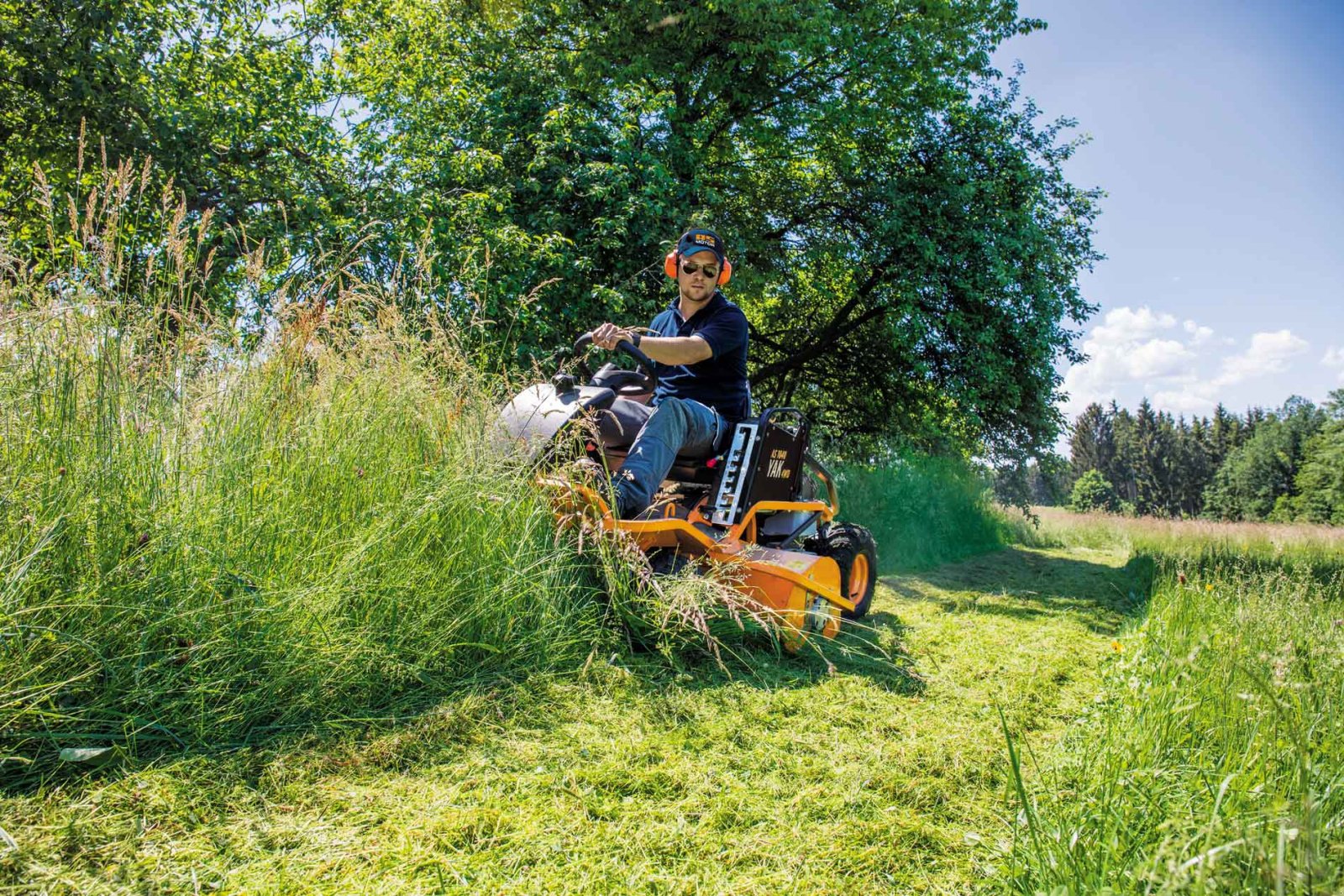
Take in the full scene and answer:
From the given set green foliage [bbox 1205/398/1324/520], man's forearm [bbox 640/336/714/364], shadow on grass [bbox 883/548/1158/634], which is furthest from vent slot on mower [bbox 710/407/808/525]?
green foliage [bbox 1205/398/1324/520]

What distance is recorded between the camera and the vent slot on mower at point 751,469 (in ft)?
12.1

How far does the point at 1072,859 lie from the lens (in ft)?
4.93

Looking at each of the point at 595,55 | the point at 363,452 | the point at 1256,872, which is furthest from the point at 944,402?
the point at 1256,872

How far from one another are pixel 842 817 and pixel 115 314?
8.58ft

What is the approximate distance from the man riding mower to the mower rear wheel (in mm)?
45

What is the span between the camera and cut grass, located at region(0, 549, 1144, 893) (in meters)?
1.61

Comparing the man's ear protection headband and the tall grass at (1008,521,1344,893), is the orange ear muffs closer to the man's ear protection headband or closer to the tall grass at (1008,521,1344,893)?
the man's ear protection headband

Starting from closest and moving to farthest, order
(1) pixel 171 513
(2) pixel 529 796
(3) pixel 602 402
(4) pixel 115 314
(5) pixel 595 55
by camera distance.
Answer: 1. (2) pixel 529 796
2. (1) pixel 171 513
3. (4) pixel 115 314
4. (3) pixel 602 402
5. (5) pixel 595 55

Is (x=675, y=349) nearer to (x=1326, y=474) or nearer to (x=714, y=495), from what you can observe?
(x=714, y=495)

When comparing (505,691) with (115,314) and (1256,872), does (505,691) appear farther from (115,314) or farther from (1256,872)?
(1256,872)

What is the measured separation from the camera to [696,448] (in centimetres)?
381

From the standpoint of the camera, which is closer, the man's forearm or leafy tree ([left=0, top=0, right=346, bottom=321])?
the man's forearm

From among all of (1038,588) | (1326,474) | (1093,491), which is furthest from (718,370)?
(1093,491)

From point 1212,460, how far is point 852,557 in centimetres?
8895
